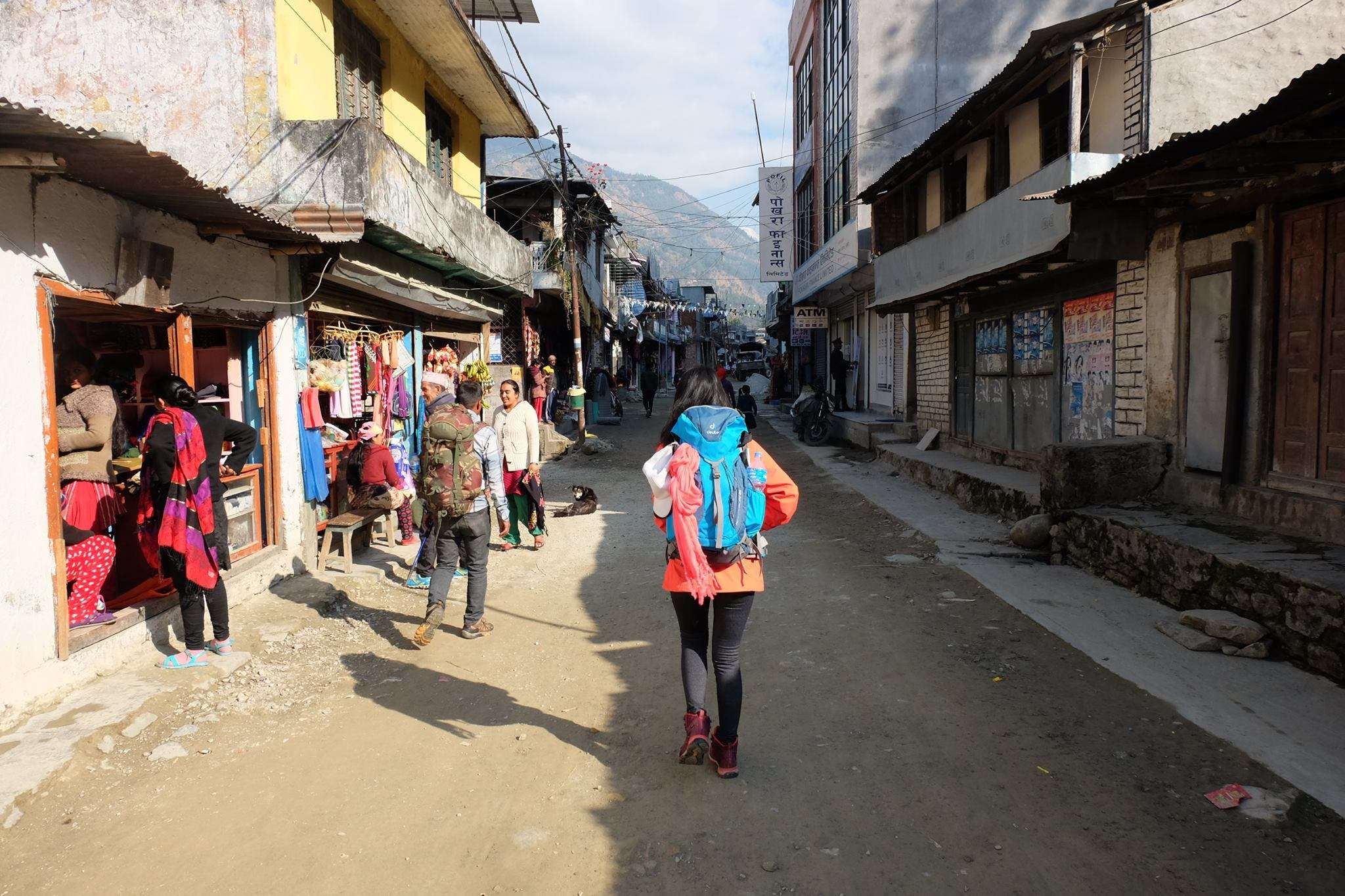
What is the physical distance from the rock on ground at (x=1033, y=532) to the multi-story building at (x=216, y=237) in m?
6.62

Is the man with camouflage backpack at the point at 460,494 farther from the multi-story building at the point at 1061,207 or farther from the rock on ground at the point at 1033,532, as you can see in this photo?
the multi-story building at the point at 1061,207

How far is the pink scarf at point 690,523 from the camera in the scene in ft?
11.6

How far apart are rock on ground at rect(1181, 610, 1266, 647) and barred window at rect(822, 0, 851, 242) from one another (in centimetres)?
1669

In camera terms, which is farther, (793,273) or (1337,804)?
(793,273)

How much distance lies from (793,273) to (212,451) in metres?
23.6

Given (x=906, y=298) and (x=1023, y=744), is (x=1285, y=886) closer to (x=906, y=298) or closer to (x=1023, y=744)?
(x=1023, y=744)

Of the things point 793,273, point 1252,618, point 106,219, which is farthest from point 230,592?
point 793,273

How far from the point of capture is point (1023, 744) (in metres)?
3.96

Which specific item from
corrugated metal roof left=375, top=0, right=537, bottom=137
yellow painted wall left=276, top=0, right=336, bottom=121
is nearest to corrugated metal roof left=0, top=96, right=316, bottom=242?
yellow painted wall left=276, top=0, right=336, bottom=121

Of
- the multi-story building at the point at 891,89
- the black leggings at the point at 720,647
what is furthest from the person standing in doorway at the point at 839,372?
the black leggings at the point at 720,647

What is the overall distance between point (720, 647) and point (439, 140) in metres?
11.7

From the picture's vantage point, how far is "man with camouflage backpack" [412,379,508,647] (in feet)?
18.9

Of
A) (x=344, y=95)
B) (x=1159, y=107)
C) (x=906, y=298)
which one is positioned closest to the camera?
(x=1159, y=107)

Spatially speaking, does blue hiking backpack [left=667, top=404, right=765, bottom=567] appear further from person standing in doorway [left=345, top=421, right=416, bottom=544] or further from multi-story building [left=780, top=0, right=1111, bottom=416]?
multi-story building [left=780, top=0, right=1111, bottom=416]
